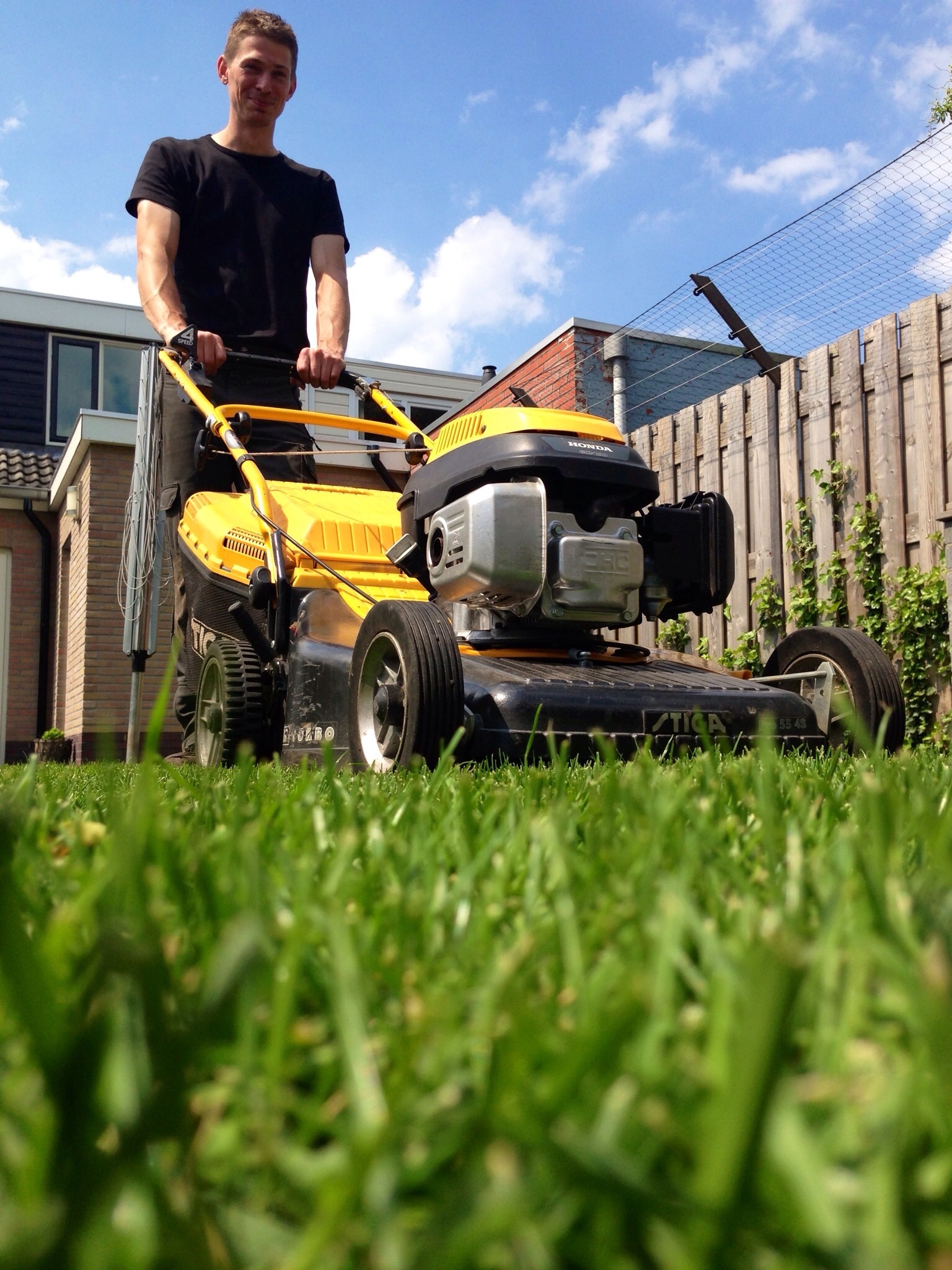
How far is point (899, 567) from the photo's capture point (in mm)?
5941

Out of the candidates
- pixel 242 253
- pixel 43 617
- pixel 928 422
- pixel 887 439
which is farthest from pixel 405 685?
pixel 43 617

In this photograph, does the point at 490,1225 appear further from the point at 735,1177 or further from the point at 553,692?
the point at 553,692

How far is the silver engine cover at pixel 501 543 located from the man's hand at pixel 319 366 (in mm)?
1503

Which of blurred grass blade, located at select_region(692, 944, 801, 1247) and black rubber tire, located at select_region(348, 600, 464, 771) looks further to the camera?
black rubber tire, located at select_region(348, 600, 464, 771)

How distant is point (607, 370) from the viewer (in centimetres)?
1090

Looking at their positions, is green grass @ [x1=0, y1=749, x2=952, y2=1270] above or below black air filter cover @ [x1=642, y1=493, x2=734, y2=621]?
below

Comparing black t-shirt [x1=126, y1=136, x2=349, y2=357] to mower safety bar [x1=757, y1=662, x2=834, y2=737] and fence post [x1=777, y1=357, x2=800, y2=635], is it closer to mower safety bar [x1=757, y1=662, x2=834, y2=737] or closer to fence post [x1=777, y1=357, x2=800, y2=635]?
mower safety bar [x1=757, y1=662, x2=834, y2=737]

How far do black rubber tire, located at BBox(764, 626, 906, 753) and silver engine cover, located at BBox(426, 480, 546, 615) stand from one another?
40.0 inches

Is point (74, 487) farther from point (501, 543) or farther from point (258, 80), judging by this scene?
point (501, 543)

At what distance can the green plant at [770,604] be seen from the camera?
6816mm

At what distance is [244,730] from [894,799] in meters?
3.12

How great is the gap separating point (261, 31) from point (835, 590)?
3917mm

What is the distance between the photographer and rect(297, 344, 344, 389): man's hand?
480 centimetres

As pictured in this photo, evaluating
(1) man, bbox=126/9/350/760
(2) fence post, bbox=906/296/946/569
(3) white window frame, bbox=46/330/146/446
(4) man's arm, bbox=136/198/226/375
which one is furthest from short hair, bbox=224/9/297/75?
(3) white window frame, bbox=46/330/146/446
